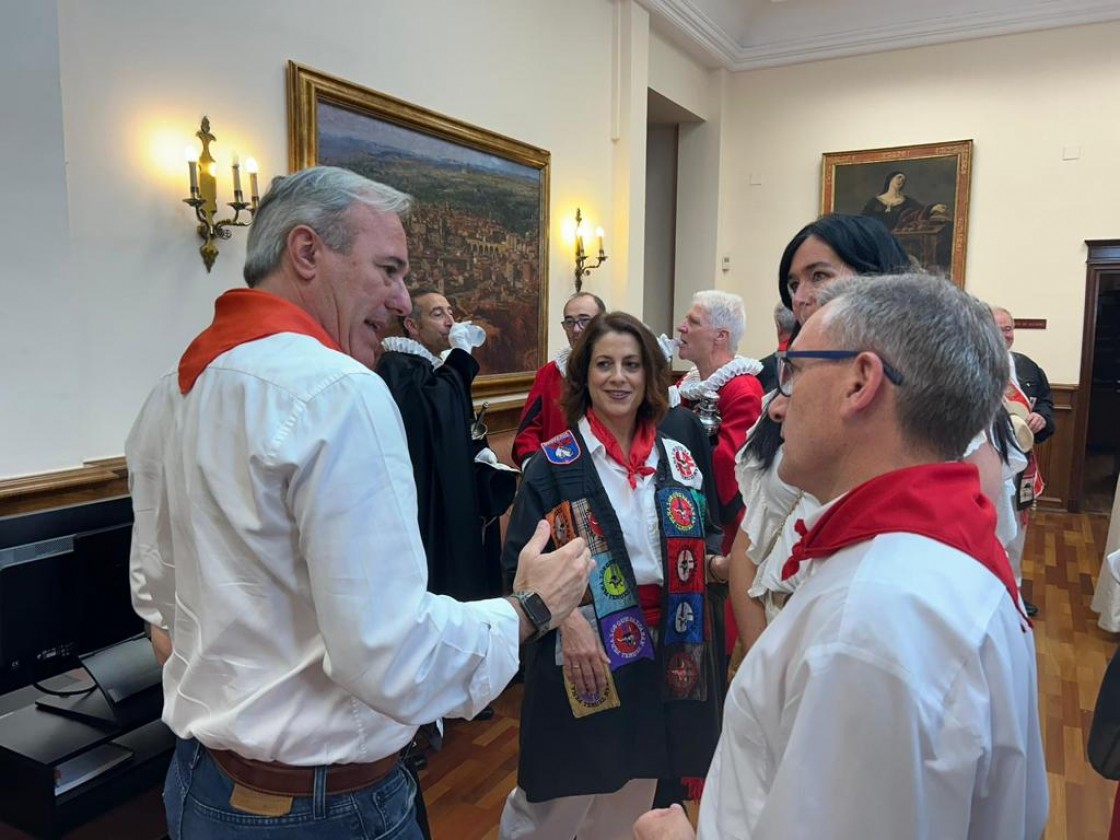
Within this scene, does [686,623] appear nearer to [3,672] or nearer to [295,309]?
[295,309]

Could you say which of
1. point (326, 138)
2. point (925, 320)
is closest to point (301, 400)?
point (925, 320)

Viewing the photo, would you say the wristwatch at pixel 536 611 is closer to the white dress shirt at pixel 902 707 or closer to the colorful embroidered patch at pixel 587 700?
the white dress shirt at pixel 902 707

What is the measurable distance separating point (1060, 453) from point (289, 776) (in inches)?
315

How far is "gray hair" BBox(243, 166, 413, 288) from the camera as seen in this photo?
48.4 inches

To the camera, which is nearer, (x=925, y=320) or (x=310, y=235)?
(x=925, y=320)

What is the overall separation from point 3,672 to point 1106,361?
343 inches

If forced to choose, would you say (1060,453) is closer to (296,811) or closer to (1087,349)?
(1087,349)

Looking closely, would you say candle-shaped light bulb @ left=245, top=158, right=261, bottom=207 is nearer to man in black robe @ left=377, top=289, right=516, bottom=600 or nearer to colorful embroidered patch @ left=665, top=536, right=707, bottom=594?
man in black robe @ left=377, top=289, right=516, bottom=600

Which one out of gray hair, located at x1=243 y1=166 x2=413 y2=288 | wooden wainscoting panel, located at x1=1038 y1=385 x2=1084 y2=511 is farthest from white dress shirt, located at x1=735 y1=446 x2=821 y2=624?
wooden wainscoting panel, located at x1=1038 y1=385 x2=1084 y2=511

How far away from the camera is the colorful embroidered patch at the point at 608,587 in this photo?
6.89 feet

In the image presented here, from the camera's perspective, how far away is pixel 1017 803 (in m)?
0.84

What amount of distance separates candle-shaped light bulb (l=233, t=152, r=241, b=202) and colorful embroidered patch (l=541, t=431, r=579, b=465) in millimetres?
1700

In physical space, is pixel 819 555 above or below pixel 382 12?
below

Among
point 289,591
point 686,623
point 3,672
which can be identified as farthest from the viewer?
point 686,623
